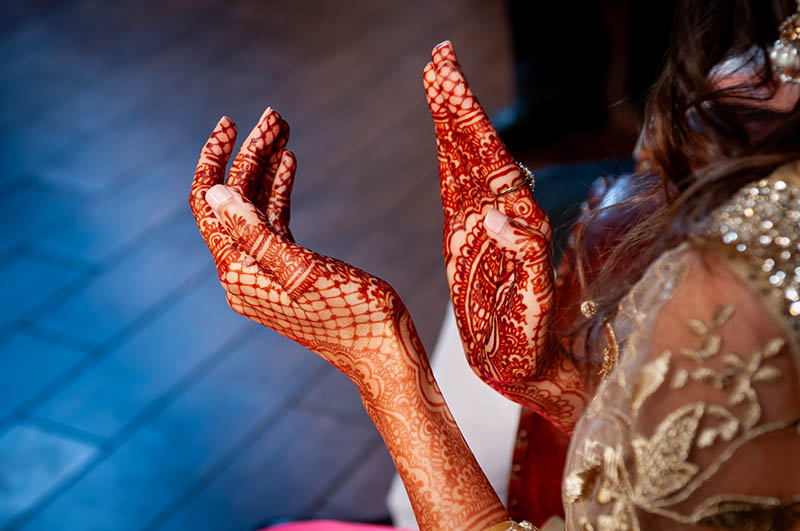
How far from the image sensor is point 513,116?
2.30m

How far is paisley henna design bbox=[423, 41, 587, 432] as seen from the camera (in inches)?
26.5

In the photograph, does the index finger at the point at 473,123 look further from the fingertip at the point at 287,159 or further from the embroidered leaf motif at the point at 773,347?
the embroidered leaf motif at the point at 773,347

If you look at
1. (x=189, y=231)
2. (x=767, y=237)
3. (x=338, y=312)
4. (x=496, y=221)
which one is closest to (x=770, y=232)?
(x=767, y=237)

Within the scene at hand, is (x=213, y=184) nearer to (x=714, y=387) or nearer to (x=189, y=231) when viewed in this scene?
(x=714, y=387)

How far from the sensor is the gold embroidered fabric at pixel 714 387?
471 millimetres

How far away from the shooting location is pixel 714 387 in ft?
1.58

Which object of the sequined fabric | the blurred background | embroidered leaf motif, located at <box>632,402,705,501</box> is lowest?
embroidered leaf motif, located at <box>632,402,705,501</box>

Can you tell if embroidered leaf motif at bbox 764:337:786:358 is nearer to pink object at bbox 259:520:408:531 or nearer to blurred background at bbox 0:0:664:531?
pink object at bbox 259:520:408:531

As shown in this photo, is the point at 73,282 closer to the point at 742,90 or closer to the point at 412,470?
the point at 412,470

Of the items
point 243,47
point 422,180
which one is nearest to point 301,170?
point 422,180

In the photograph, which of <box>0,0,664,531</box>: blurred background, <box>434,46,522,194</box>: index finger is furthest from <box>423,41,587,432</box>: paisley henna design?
<box>0,0,664,531</box>: blurred background

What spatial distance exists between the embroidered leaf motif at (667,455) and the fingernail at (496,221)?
0.68ft

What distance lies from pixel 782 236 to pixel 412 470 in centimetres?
37

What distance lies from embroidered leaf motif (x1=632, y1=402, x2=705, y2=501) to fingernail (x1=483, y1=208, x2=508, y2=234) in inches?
8.1
